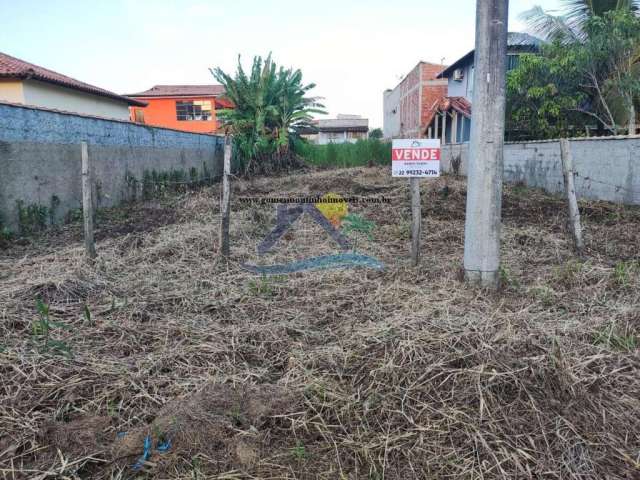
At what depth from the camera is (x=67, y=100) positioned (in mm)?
17562

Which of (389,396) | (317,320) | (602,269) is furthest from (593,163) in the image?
(389,396)

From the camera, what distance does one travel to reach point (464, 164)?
52.0 feet

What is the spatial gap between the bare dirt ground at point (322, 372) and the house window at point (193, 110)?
2626 centimetres

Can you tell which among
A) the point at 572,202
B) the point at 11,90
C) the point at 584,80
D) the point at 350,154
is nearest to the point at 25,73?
the point at 11,90

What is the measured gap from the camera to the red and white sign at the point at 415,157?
4242 millimetres

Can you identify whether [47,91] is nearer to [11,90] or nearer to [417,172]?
[11,90]

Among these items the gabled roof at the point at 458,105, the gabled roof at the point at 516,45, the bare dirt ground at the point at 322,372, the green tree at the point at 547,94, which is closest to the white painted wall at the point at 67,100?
the bare dirt ground at the point at 322,372

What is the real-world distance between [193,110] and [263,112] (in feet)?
43.4

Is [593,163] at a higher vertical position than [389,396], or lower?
higher

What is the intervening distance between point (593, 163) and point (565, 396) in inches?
321

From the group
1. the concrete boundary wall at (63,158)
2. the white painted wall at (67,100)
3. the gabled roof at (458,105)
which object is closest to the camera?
the concrete boundary wall at (63,158)

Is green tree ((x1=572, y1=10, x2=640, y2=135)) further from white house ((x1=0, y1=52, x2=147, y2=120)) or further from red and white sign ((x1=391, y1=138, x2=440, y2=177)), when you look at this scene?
white house ((x1=0, y1=52, x2=147, y2=120))

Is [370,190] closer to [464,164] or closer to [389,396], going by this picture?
[464,164]

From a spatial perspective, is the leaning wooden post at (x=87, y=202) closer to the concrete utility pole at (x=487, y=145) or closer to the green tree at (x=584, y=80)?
the concrete utility pole at (x=487, y=145)
